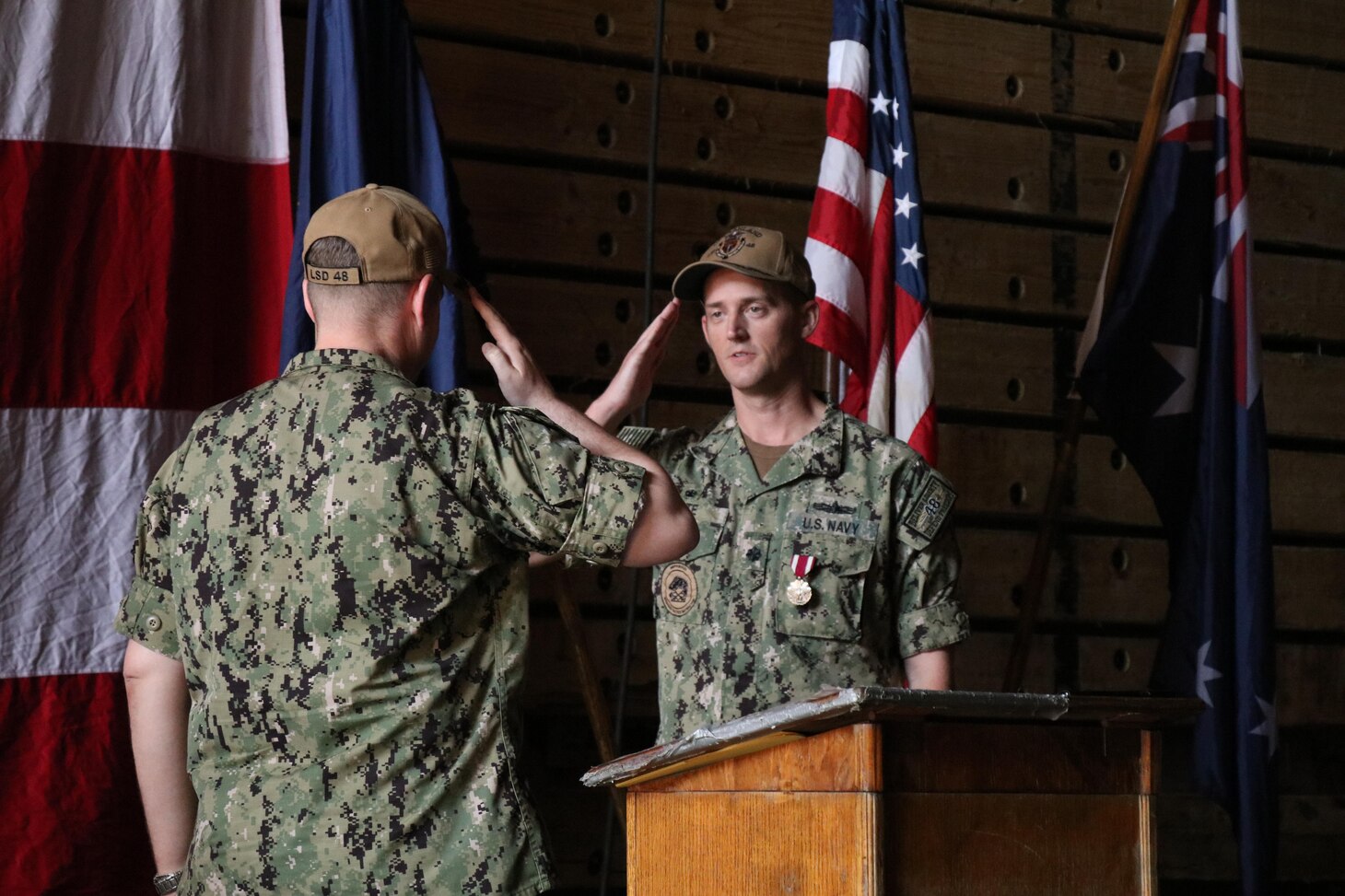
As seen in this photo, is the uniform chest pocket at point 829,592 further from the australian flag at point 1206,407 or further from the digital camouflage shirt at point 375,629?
the australian flag at point 1206,407

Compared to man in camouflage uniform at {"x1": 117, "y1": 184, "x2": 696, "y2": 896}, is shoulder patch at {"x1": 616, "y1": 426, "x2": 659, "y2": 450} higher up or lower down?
higher up

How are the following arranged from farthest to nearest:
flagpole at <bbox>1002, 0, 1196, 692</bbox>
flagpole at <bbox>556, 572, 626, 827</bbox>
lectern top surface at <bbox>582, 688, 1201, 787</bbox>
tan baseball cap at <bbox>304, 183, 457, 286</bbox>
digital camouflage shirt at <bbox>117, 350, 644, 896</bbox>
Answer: flagpole at <bbox>1002, 0, 1196, 692</bbox>, flagpole at <bbox>556, 572, 626, 827</bbox>, tan baseball cap at <bbox>304, 183, 457, 286</bbox>, digital camouflage shirt at <bbox>117, 350, 644, 896</bbox>, lectern top surface at <bbox>582, 688, 1201, 787</bbox>

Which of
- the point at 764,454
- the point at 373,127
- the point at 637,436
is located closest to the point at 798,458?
the point at 764,454

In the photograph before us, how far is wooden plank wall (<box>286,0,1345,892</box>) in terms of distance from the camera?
3852 mm

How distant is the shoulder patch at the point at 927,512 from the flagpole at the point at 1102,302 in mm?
944

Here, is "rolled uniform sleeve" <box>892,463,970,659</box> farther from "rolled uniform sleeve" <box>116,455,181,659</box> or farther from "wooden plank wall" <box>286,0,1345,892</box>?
"rolled uniform sleeve" <box>116,455,181,659</box>

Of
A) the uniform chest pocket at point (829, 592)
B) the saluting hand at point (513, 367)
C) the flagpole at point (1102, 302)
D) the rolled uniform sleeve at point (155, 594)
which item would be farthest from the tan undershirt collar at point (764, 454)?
the rolled uniform sleeve at point (155, 594)

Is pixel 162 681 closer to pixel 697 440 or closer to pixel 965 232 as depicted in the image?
pixel 697 440

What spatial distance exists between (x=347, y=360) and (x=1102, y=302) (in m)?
2.35

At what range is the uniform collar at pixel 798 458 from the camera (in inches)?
115

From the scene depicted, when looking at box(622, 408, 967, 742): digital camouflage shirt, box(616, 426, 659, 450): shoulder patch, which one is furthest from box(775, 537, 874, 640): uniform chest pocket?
box(616, 426, 659, 450): shoulder patch

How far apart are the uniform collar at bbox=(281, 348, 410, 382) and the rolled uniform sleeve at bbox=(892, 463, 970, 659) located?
1230mm

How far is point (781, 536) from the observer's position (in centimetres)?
290

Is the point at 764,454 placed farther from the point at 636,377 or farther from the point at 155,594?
the point at 155,594
